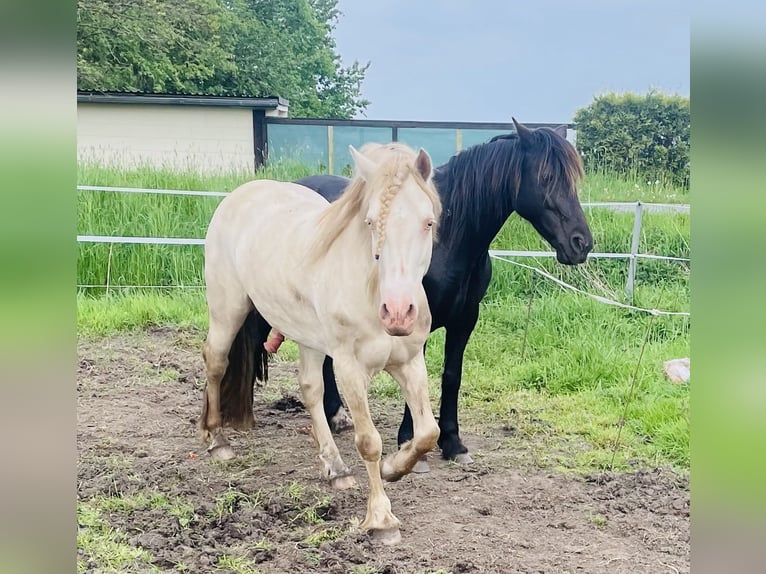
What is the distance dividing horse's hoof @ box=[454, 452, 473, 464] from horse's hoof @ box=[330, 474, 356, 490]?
666 millimetres

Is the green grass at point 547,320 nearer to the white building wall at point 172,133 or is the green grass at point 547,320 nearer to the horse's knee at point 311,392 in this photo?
the white building wall at point 172,133

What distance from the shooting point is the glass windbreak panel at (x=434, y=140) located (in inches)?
149

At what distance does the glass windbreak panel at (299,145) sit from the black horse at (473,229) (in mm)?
879

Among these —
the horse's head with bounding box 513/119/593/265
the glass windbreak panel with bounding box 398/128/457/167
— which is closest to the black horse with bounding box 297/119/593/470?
the horse's head with bounding box 513/119/593/265

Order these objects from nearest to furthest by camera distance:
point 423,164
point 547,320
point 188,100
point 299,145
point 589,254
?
point 423,164, point 188,100, point 299,145, point 589,254, point 547,320

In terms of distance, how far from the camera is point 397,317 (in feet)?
7.16

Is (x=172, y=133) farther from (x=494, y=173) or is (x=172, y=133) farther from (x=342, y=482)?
(x=342, y=482)

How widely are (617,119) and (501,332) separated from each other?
6.42 ft

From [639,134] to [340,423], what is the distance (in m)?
2.72

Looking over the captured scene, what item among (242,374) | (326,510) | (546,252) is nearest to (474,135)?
(546,252)

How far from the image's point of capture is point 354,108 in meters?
3.82

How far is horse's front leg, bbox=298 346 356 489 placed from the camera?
331cm

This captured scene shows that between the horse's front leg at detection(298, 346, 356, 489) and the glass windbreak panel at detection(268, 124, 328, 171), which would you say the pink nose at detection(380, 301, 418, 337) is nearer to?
the horse's front leg at detection(298, 346, 356, 489)

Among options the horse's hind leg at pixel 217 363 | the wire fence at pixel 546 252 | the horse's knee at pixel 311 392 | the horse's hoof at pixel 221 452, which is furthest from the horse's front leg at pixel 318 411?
the wire fence at pixel 546 252
